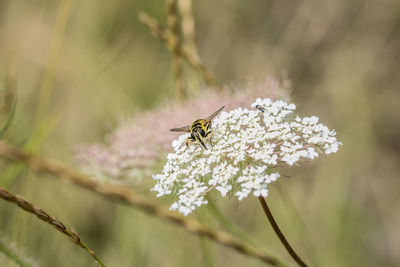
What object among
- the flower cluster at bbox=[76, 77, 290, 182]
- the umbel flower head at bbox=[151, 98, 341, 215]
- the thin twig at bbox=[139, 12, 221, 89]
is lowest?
the umbel flower head at bbox=[151, 98, 341, 215]

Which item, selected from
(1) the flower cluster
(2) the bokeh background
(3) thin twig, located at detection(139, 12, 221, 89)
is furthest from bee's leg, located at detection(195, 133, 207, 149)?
(2) the bokeh background

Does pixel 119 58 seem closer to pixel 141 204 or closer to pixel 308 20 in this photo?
pixel 308 20

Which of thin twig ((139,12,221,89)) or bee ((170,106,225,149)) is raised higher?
thin twig ((139,12,221,89))

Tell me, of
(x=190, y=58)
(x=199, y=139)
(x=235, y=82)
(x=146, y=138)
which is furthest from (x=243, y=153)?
(x=235, y=82)

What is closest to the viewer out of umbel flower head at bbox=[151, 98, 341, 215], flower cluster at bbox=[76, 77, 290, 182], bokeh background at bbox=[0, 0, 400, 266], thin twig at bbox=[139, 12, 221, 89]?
umbel flower head at bbox=[151, 98, 341, 215]

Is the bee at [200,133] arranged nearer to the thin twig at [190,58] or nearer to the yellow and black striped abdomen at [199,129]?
the yellow and black striped abdomen at [199,129]

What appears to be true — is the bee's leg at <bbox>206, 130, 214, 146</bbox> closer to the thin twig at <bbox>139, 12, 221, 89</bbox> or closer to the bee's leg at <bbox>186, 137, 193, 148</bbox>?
the bee's leg at <bbox>186, 137, 193, 148</bbox>

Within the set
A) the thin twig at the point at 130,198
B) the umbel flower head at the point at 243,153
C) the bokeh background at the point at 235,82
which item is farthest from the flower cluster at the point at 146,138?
the bokeh background at the point at 235,82

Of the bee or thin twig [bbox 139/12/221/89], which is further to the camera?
thin twig [bbox 139/12/221/89]
